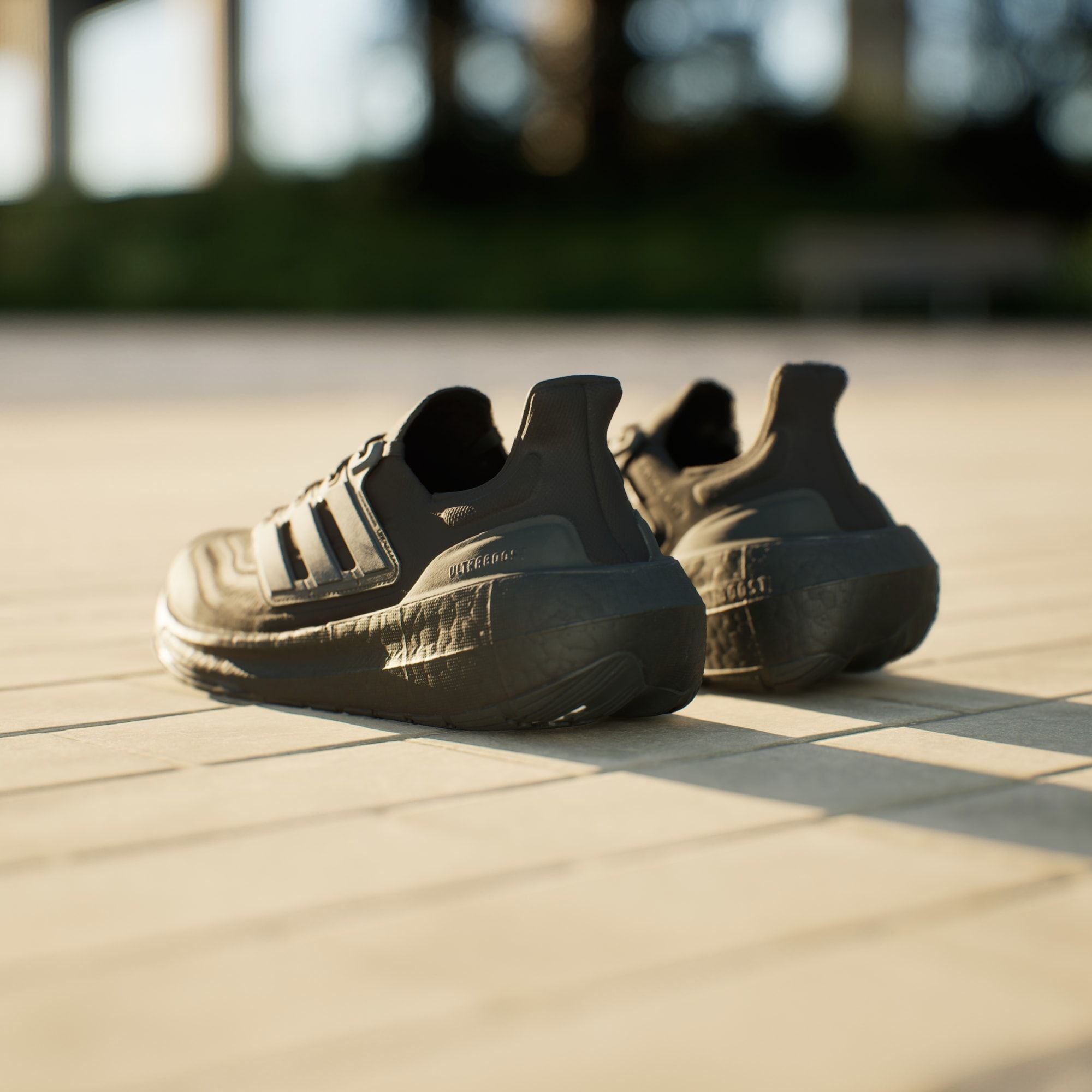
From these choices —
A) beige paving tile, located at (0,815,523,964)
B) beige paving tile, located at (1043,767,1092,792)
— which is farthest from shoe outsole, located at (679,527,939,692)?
beige paving tile, located at (0,815,523,964)

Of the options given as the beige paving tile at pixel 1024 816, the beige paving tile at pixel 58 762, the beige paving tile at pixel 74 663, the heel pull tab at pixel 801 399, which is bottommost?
the beige paving tile at pixel 74 663

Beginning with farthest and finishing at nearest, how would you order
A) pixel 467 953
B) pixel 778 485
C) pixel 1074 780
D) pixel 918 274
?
pixel 918 274, pixel 778 485, pixel 1074 780, pixel 467 953

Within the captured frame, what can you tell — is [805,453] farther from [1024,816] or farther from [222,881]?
[222,881]

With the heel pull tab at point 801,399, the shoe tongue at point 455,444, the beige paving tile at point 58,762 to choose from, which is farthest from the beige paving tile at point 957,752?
the beige paving tile at point 58,762

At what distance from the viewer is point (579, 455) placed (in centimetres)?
196

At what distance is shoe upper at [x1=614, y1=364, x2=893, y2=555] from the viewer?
87.7 inches

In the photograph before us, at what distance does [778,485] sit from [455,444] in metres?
0.44

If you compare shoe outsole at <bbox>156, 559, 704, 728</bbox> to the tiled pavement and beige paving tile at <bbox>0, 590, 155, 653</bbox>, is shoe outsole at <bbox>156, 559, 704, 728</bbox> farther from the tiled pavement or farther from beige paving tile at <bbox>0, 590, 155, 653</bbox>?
beige paving tile at <bbox>0, 590, 155, 653</bbox>

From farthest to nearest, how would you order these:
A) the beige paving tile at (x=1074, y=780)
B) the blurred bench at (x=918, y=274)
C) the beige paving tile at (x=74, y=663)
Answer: the blurred bench at (x=918, y=274) < the beige paving tile at (x=74, y=663) < the beige paving tile at (x=1074, y=780)

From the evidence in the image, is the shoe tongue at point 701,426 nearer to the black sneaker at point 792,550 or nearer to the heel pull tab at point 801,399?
the black sneaker at point 792,550

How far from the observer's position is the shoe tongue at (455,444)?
210cm

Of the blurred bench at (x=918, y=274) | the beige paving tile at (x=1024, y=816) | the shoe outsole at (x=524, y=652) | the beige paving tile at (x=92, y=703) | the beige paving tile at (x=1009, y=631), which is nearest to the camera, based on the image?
the beige paving tile at (x=1024, y=816)

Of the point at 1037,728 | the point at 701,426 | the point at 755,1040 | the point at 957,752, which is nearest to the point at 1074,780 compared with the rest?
the point at 957,752

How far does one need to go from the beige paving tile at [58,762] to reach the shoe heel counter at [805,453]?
0.88 metres
